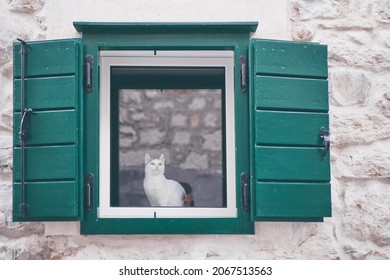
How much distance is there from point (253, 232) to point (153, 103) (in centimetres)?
303

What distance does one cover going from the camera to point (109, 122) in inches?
137

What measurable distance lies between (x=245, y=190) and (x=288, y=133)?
0.36 meters

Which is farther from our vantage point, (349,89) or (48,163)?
(349,89)

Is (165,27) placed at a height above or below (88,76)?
above

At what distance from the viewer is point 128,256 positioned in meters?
3.35

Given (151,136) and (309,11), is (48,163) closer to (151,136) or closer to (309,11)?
(309,11)

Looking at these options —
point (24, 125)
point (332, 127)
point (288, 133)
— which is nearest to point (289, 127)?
point (288, 133)

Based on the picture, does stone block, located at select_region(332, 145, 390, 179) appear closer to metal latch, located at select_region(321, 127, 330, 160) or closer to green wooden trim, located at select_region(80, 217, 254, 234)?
metal latch, located at select_region(321, 127, 330, 160)

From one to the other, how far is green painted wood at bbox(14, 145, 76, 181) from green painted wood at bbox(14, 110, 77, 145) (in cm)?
4

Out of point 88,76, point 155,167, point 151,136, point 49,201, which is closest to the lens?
point 49,201

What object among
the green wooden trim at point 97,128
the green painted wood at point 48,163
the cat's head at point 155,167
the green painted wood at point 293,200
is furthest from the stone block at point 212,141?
the green painted wood at point 48,163

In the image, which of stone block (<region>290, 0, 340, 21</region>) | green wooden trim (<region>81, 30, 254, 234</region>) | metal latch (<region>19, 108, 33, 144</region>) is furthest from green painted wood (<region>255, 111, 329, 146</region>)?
metal latch (<region>19, 108, 33, 144</region>)

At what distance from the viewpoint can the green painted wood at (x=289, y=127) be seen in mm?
3268

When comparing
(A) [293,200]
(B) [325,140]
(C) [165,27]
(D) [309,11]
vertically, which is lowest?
(A) [293,200]
